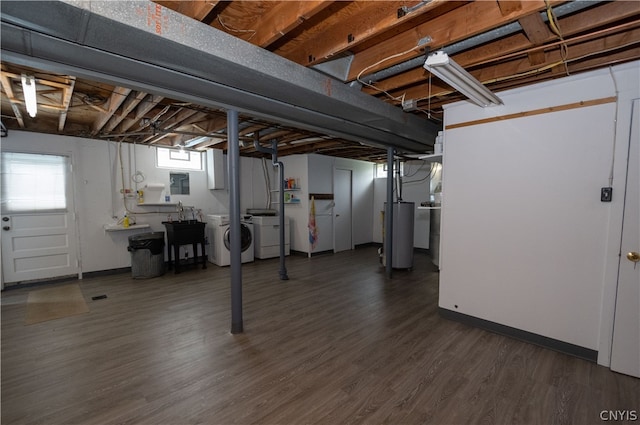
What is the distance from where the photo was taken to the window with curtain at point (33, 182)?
4.21 metres

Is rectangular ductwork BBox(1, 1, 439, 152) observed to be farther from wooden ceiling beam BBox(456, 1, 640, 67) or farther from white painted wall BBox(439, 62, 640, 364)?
white painted wall BBox(439, 62, 640, 364)

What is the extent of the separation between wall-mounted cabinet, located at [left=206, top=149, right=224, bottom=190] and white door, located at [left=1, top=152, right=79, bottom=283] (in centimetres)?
234

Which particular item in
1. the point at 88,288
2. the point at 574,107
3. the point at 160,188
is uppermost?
the point at 574,107

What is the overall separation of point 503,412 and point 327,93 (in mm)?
2643

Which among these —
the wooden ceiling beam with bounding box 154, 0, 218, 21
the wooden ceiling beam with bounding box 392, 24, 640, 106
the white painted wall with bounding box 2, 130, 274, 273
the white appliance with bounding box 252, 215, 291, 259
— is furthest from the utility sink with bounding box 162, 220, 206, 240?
the wooden ceiling beam with bounding box 392, 24, 640, 106

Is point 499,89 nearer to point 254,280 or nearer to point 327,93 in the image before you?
point 327,93

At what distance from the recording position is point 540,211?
260 cm

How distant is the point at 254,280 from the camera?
4.68 metres

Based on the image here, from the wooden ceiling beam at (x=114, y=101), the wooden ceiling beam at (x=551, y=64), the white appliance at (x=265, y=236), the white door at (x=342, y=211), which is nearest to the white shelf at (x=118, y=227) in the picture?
the wooden ceiling beam at (x=114, y=101)

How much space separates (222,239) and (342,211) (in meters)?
3.16

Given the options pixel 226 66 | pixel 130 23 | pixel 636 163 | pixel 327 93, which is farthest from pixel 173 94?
pixel 636 163

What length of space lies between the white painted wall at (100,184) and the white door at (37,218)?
0.14m

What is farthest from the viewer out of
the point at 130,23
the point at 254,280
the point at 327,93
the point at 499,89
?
the point at 254,280

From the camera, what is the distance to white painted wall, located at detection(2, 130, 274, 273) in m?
4.57
